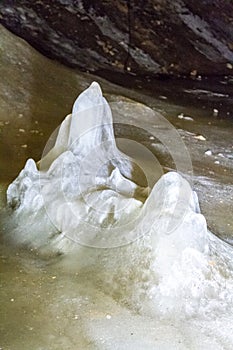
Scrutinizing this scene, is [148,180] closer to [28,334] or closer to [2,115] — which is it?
[28,334]

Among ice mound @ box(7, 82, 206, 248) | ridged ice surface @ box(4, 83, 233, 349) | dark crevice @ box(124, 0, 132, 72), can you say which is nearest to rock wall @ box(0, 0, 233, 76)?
dark crevice @ box(124, 0, 132, 72)

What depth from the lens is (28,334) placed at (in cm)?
177

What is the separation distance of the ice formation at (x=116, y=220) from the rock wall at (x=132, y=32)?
2834 millimetres

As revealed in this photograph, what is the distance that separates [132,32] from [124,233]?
4.16 m

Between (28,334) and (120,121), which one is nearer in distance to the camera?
(28,334)

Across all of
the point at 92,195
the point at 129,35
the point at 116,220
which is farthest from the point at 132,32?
the point at 116,220

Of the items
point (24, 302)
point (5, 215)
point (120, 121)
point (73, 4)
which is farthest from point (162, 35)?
point (24, 302)

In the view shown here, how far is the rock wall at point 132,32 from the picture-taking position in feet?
18.0

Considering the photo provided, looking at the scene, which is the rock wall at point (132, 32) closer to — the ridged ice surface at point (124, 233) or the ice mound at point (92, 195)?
the ice mound at point (92, 195)

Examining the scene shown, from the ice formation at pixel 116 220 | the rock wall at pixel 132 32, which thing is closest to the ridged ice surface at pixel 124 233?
the ice formation at pixel 116 220

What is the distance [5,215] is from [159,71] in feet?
11.2

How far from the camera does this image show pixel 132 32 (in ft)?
19.2

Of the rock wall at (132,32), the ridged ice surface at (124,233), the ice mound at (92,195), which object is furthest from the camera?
the rock wall at (132,32)

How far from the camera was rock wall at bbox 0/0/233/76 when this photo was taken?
548 cm
